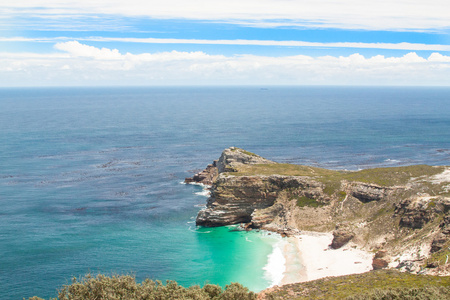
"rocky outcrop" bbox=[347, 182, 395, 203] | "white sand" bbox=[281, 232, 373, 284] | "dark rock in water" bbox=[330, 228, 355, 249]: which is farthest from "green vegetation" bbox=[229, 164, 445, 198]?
"white sand" bbox=[281, 232, 373, 284]

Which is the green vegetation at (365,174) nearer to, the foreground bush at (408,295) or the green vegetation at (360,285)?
the green vegetation at (360,285)

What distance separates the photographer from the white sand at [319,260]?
66875 millimetres

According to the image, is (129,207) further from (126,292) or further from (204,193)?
(126,292)

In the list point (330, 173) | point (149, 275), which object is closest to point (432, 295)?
point (149, 275)

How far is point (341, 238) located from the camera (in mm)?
75188

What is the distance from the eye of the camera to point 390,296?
137ft

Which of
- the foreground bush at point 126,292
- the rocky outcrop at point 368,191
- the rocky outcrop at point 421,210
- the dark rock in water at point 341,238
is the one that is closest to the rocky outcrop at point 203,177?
the rocky outcrop at point 368,191

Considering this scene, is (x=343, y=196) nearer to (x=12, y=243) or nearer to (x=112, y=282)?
(x=112, y=282)

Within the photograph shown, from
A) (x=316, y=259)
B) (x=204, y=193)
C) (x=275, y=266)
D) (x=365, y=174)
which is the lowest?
(x=204, y=193)

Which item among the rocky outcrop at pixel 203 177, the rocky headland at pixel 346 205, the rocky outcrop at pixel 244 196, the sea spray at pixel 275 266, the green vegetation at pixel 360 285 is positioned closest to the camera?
the green vegetation at pixel 360 285

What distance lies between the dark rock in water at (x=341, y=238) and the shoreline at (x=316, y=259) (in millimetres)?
796

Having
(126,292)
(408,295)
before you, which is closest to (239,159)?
(126,292)

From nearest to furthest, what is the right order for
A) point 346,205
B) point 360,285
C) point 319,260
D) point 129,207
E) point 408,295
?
point 408,295 < point 360,285 < point 319,260 < point 346,205 < point 129,207

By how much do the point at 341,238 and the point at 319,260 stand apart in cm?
653
